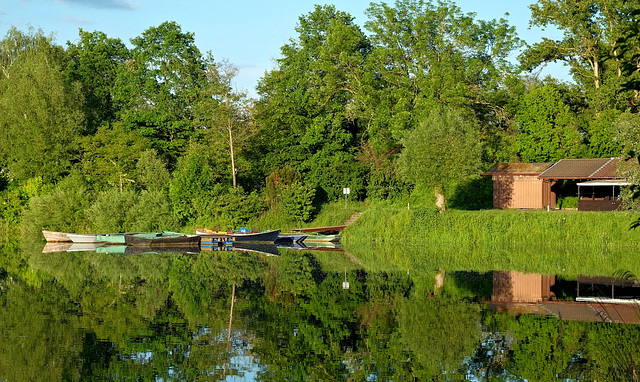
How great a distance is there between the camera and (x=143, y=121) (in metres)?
Result: 56.6

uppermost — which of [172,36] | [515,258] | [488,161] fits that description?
[172,36]

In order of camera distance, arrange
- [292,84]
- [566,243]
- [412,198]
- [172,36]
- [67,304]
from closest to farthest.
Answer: [67,304], [566,243], [412,198], [292,84], [172,36]

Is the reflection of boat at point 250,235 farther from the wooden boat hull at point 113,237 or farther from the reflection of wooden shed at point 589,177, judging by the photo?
the reflection of wooden shed at point 589,177

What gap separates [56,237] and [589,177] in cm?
3298

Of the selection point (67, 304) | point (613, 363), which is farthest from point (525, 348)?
point (67, 304)

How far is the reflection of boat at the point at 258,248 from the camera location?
38375mm

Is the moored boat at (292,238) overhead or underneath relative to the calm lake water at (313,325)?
underneath

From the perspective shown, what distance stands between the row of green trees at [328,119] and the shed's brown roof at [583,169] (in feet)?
11.0

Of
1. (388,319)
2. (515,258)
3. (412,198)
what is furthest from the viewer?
(412,198)

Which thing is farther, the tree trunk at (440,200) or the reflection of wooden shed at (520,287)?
the tree trunk at (440,200)

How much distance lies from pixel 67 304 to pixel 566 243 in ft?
83.0

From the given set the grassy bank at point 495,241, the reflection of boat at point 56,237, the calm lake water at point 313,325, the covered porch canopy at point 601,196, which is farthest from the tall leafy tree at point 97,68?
the covered porch canopy at point 601,196

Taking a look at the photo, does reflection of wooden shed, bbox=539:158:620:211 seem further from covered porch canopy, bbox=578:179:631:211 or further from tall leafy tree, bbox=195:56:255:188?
tall leafy tree, bbox=195:56:255:188

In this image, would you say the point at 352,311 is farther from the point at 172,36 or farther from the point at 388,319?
the point at 172,36
